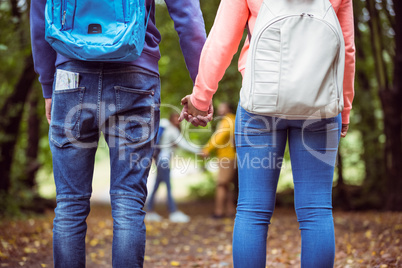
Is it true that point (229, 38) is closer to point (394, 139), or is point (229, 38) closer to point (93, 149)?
point (93, 149)

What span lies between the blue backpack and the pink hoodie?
13.8 inches

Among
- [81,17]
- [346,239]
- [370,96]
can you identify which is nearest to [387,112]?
[370,96]

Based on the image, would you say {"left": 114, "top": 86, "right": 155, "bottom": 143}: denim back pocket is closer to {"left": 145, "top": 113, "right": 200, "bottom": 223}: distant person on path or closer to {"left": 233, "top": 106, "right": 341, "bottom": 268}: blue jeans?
{"left": 233, "top": 106, "right": 341, "bottom": 268}: blue jeans

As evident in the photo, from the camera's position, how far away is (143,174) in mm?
2355

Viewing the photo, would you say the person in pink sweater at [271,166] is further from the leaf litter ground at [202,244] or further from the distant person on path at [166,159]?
the distant person on path at [166,159]

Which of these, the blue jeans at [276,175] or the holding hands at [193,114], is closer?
the blue jeans at [276,175]

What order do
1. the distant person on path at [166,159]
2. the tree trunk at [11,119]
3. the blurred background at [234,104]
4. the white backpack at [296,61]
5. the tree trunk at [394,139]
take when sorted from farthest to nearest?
the distant person on path at [166,159], the tree trunk at [394,139], the tree trunk at [11,119], the blurred background at [234,104], the white backpack at [296,61]

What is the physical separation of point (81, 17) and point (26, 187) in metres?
7.01

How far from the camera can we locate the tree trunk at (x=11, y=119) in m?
7.04

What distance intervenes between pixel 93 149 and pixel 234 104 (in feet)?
24.5

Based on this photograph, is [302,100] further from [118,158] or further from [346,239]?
[346,239]

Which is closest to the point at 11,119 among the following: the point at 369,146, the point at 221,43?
the point at 221,43

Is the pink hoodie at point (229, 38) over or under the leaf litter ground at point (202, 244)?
over

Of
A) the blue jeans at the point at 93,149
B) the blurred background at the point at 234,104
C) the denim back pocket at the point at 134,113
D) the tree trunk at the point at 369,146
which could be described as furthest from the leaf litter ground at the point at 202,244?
the tree trunk at the point at 369,146
